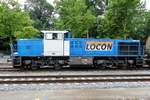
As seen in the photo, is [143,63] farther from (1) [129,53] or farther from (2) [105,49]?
(2) [105,49]

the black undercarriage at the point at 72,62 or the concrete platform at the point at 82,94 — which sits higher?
the black undercarriage at the point at 72,62

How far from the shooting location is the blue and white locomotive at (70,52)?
27.2m

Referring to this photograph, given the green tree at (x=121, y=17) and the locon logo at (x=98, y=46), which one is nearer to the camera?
the locon logo at (x=98, y=46)

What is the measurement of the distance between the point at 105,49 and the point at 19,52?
625 cm

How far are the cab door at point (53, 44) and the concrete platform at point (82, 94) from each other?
1223 centimetres

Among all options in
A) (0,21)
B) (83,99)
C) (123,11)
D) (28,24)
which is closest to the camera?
(83,99)

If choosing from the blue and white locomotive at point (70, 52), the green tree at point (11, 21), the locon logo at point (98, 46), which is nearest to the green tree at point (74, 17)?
the green tree at point (11, 21)

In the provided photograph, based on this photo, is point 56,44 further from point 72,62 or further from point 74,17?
point 74,17

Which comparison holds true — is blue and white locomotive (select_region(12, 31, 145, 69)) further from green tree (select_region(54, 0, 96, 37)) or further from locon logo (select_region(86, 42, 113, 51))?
green tree (select_region(54, 0, 96, 37))

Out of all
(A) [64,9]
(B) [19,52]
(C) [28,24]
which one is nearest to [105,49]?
(B) [19,52]

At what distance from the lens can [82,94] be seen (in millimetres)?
13883

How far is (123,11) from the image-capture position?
1560 inches

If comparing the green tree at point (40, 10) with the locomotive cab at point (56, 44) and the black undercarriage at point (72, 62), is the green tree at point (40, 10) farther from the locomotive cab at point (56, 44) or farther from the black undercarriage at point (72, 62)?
the locomotive cab at point (56, 44)

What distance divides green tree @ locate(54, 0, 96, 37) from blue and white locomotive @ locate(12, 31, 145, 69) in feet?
51.2
